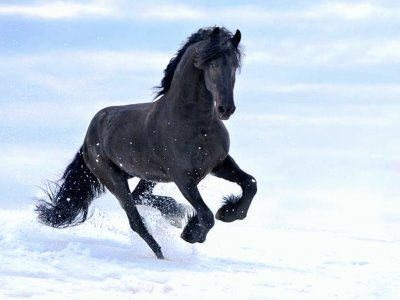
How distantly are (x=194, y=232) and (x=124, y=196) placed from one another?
66.9 inches

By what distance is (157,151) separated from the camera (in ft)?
29.4

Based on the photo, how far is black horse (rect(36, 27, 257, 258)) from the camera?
809 cm

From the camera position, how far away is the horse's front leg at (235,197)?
28.2ft

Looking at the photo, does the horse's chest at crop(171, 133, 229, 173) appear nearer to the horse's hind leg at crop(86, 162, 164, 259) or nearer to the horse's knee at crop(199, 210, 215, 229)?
the horse's knee at crop(199, 210, 215, 229)

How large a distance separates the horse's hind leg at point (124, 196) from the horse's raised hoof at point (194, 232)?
3.74 feet

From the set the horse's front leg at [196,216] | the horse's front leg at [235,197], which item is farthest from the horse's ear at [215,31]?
the horse's front leg at [196,216]

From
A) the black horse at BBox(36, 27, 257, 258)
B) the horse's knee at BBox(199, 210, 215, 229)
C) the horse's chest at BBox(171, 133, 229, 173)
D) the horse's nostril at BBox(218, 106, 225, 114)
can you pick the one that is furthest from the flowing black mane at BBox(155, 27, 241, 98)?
the horse's knee at BBox(199, 210, 215, 229)

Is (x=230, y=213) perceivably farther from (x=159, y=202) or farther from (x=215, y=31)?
(x=215, y=31)

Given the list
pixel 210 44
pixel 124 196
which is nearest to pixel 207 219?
pixel 210 44

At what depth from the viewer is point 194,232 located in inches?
334

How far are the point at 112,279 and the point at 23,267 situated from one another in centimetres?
92

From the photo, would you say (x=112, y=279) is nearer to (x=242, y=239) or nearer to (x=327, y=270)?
(x=327, y=270)

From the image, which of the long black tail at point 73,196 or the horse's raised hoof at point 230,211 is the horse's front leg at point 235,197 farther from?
the long black tail at point 73,196

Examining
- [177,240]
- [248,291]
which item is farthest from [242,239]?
[248,291]
